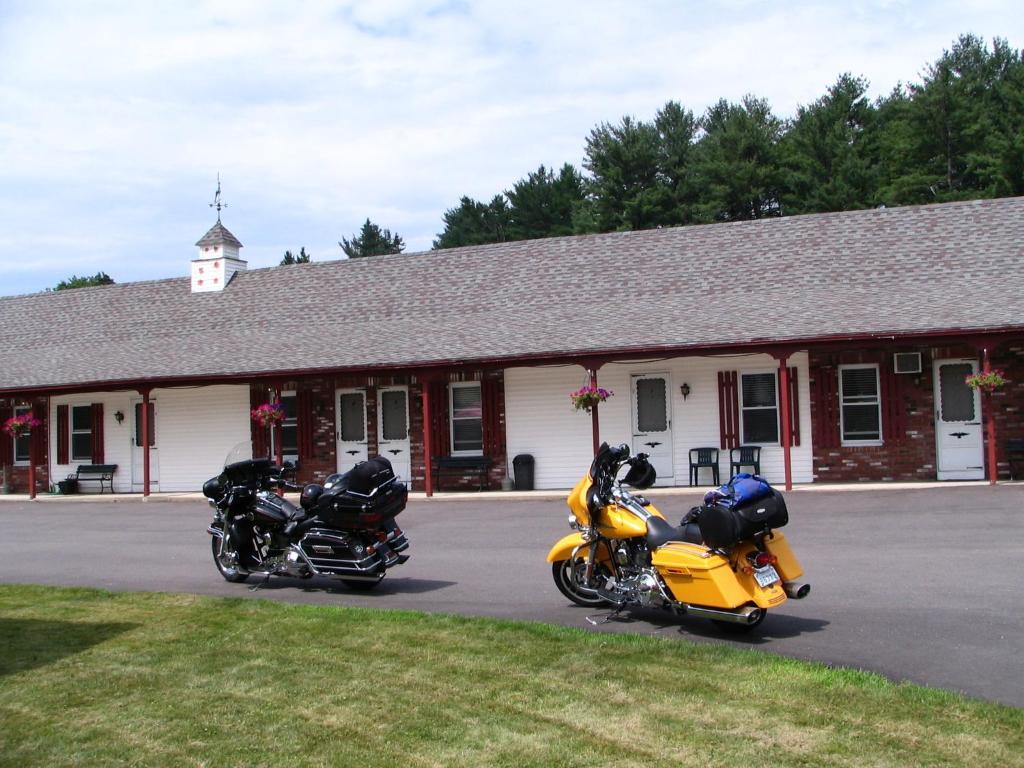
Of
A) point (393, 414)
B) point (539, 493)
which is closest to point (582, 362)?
point (539, 493)

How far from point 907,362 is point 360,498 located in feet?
41.7

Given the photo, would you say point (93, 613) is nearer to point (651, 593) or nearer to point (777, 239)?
point (651, 593)

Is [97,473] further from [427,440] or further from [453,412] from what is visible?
[427,440]

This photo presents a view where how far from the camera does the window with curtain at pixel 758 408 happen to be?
1986 cm

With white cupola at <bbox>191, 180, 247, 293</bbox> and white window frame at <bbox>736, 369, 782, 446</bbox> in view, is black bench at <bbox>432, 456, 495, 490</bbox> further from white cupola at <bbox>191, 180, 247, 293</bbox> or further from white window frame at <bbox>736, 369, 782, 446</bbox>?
white cupola at <bbox>191, 180, 247, 293</bbox>

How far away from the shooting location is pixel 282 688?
618 centimetres

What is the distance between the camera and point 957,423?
1883cm

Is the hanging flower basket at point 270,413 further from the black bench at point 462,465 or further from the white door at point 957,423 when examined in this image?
the white door at point 957,423

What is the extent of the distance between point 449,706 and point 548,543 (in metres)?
7.15

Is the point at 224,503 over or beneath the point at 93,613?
over

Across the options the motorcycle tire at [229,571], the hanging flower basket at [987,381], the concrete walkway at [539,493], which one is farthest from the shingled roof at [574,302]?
the motorcycle tire at [229,571]

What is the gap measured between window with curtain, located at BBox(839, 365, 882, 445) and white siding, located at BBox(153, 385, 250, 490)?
1246 cm

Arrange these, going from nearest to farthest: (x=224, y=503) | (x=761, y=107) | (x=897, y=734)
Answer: (x=897, y=734) → (x=224, y=503) → (x=761, y=107)

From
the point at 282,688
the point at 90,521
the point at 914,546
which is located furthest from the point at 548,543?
the point at 90,521
